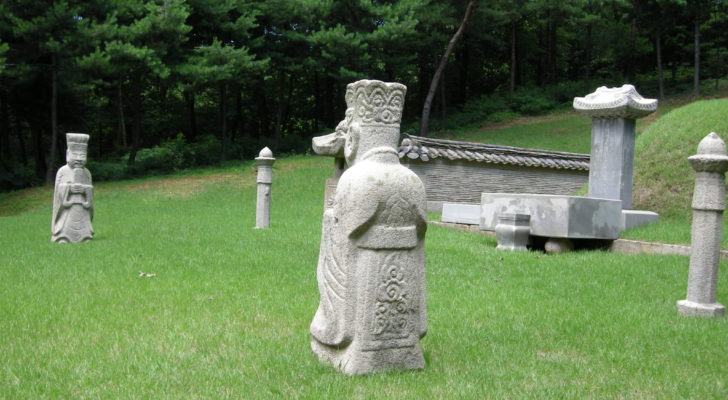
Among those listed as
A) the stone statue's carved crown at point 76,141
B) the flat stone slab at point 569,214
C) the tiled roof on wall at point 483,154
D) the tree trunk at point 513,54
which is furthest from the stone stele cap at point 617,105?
the tree trunk at point 513,54

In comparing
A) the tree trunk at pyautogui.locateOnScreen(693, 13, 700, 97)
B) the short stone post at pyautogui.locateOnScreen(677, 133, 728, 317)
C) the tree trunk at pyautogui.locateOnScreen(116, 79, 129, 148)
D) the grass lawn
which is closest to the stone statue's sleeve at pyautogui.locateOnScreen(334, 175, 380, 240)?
the grass lawn

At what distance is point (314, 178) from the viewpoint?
930 inches

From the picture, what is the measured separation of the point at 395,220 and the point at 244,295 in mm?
3204

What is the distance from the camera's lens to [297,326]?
5.93m

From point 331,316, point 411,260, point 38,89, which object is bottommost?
point 331,316

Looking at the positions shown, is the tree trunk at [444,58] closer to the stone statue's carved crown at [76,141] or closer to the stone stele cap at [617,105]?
the stone stele cap at [617,105]

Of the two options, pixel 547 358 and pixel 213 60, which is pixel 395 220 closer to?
pixel 547 358

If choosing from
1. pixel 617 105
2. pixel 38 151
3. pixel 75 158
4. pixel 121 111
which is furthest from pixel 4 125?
pixel 617 105

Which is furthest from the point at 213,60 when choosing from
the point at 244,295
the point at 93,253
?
the point at 244,295

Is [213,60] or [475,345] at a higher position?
[213,60]

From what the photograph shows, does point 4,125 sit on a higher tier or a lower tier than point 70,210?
higher

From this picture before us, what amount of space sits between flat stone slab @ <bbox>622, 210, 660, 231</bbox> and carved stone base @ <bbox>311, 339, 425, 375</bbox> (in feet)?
29.1

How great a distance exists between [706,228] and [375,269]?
4.13 meters

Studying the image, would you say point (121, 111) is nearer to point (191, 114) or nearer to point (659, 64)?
point (191, 114)
